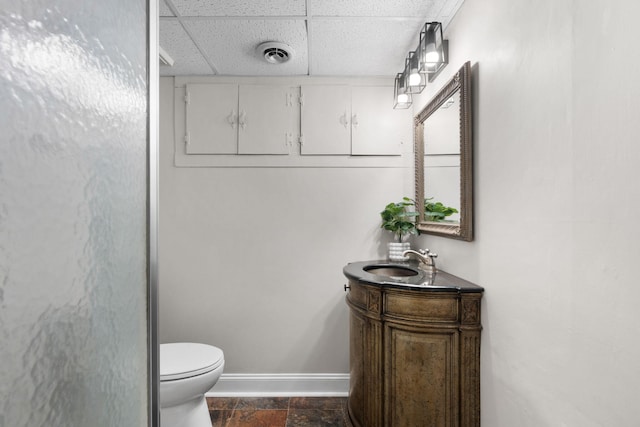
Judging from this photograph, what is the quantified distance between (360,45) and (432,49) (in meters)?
0.51

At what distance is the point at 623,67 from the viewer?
77 centimetres

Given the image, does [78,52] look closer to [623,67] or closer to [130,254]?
[130,254]

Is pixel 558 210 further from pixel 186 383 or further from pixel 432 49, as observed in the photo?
pixel 186 383

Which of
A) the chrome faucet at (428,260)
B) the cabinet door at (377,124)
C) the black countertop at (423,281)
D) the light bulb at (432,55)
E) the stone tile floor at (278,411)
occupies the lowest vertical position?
the stone tile floor at (278,411)

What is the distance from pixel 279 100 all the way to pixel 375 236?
123 cm

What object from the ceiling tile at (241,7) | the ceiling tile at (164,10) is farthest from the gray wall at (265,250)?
the ceiling tile at (241,7)

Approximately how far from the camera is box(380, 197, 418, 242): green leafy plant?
89.4 inches

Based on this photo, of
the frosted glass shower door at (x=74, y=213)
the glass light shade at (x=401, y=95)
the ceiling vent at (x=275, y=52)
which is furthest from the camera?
the glass light shade at (x=401, y=95)

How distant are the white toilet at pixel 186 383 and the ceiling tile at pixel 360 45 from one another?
75.5 inches

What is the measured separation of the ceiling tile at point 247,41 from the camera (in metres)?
1.82

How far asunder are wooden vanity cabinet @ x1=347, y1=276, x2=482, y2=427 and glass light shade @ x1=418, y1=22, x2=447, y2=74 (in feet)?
3.75

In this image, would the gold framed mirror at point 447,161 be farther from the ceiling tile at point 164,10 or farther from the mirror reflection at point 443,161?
the ceiling tile at point 164,10

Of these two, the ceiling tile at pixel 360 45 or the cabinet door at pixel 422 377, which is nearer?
the cabinet door at pixel 422 377

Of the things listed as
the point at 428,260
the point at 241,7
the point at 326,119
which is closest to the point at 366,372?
the point at 428,260
